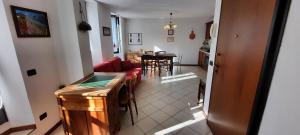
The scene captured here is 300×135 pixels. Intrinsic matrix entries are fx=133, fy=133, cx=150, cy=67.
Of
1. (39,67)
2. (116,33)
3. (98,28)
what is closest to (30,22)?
(39,67)

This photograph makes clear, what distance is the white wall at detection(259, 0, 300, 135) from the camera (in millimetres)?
836

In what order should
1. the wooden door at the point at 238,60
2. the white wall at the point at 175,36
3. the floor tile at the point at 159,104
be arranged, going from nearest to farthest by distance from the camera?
the wooden door at the point at 238,60 → the floor tile at the point at 159,104 → the white wall at the point at 175,36

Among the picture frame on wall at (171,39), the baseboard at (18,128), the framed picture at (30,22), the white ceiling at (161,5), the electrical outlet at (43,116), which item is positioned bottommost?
the baseboard at (18,128)

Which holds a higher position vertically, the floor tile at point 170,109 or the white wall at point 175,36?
the white wall at point 175,36

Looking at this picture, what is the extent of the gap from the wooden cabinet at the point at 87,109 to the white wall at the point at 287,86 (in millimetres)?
1554

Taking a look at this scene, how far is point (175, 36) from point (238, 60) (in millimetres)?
5620

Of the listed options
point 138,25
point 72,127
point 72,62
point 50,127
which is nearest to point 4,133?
point 50,127

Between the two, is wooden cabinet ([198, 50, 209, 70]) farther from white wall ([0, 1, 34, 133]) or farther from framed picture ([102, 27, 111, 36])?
white wall ([0, 1, 34, 133])

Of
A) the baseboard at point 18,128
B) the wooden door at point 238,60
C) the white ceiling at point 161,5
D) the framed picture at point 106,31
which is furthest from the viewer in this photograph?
the framed picture at point 106,31

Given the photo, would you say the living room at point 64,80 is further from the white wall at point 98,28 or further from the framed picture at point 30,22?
the white wall at point 98,28

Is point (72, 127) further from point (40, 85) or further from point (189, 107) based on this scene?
point (189, 107)

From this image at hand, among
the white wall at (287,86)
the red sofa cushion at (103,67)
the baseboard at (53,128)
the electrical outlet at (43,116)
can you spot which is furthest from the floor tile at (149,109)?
the white wall at (287,86)

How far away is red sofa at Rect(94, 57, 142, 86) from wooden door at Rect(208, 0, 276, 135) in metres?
1.56

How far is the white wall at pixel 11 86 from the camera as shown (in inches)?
61.6
